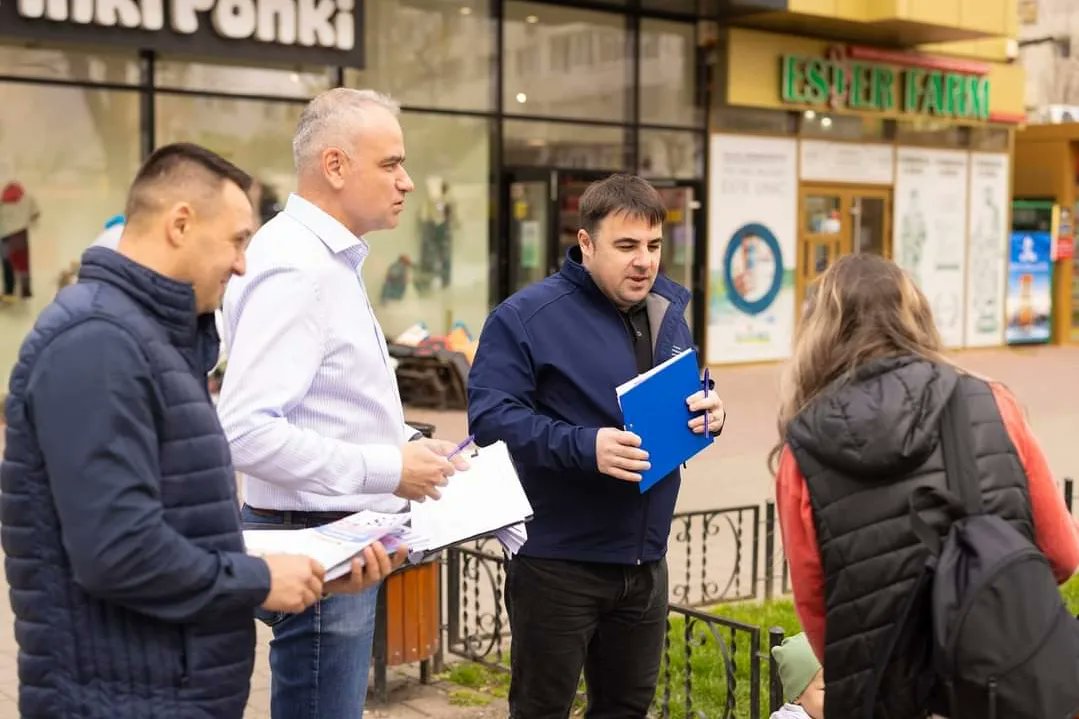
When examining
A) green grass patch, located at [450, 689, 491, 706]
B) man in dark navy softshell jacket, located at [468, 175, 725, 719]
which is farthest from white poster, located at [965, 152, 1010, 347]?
man in dark navy softshell jacket, located at [468, 175, 725, 719]

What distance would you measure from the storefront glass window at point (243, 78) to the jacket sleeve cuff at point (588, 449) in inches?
476

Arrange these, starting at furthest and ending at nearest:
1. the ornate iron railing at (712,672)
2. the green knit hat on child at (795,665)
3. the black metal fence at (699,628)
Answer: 1. the black metal fence at (699,628)
2. the ornate iron railing at (712,672)
3. the green knit hat on child at (795,665)

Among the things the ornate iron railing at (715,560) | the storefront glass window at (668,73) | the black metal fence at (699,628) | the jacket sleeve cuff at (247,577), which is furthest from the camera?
the storefront glass window at (668,73)

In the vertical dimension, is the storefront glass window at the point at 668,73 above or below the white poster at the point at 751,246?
above

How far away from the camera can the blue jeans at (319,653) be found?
3.17 metres

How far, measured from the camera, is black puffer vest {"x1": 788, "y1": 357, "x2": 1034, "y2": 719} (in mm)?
2711

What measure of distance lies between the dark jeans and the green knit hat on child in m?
0.48

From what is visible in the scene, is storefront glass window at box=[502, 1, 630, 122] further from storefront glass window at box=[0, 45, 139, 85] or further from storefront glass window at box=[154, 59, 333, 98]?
storefront glass window at box=[0, 45, 139, 85]

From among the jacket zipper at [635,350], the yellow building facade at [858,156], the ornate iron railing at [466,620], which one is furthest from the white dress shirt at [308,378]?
the yellow building facade at [858,156]

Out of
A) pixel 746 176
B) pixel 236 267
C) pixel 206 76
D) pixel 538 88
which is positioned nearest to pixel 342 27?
pixel 206 76

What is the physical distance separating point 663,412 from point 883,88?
18060 mm

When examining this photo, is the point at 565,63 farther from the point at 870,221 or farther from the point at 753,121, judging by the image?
the point at 870,221

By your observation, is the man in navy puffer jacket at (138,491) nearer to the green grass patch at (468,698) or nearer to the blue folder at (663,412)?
the blue folder at (663,412)

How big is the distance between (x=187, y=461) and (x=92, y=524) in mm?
217
